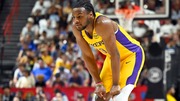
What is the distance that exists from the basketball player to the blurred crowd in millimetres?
6057

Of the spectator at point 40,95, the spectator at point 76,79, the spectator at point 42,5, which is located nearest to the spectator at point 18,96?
the spectator at point 40,95

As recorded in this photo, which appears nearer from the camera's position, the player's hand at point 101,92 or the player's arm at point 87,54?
the player's hand at point 101,92

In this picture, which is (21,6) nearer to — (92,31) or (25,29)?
(25,29)

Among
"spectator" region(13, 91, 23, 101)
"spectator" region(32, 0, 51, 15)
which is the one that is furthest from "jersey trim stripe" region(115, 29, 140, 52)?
"spectator" region(32, 0, 51, 15)

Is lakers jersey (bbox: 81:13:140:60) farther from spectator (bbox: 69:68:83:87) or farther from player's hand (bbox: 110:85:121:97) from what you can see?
spectator (bbox: 69:68:83:87)

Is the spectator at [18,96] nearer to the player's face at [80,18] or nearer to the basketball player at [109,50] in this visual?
the basketball player at [109,50]

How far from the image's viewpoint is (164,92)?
13.8 meters

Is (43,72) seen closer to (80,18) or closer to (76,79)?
(76,79)

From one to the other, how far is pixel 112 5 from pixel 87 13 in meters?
Answer: 6.68

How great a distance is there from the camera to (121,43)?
6645 mm

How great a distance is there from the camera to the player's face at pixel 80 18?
19.9ft

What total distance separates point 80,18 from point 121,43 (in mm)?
813

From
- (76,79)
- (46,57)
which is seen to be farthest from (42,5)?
(76,79)

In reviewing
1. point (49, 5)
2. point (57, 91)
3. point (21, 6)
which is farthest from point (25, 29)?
point (57, 91)
